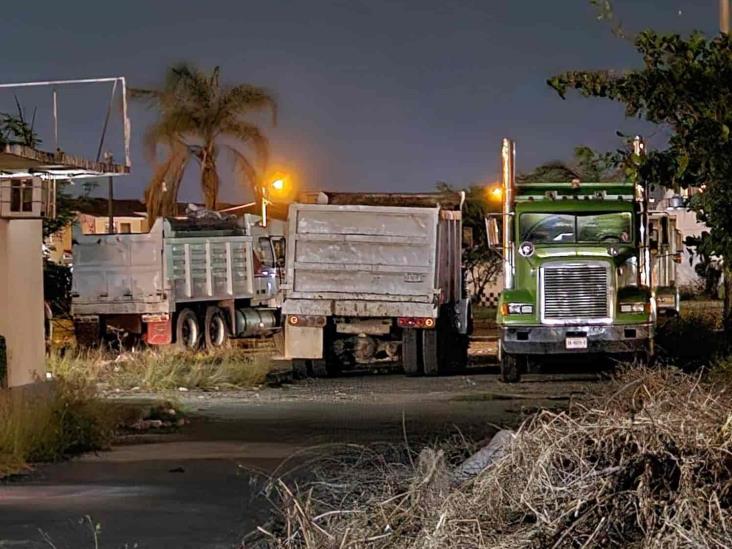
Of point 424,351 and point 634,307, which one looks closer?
point 634,307

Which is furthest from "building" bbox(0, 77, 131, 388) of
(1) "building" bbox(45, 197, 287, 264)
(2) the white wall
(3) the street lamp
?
(3) the street lamp

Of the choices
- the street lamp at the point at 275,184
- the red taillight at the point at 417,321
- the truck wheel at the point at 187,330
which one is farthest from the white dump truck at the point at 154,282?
the street lamp at the point at 275,184

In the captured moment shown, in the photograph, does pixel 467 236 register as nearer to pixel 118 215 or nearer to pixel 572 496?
pixel 572 496

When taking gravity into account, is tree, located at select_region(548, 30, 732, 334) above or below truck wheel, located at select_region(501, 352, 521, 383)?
above

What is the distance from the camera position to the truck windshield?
20.8m

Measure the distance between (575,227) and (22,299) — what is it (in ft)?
30.1

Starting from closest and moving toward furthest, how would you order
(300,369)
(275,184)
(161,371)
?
(161,371)
(300,369)
(275,184)

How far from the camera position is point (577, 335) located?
20.0 meters

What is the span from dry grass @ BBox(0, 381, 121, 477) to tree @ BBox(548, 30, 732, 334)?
6.14 metres

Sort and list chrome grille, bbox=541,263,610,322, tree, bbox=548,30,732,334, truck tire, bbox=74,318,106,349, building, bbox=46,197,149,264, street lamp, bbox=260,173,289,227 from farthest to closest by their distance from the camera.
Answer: building, bbox=46,197,149,264 < street lamp, bbox=260,173,289,227 < truck tire, bbox=74,318,106,349 < chrome grille, bbox=541,263,610,322 < tree, bbox=548,30,732,334

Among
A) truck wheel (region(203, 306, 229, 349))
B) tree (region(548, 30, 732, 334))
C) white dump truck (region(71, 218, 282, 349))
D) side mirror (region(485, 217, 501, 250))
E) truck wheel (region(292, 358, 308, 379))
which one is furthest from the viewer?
truck wheel (region(203, 306, 229, 349))

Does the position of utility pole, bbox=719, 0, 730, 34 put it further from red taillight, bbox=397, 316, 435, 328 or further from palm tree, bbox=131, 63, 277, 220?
palm tree, bbox=131, 63, 277, 220

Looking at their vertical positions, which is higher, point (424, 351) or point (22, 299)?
point (22, 299)

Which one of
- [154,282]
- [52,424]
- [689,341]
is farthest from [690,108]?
[154,282]
